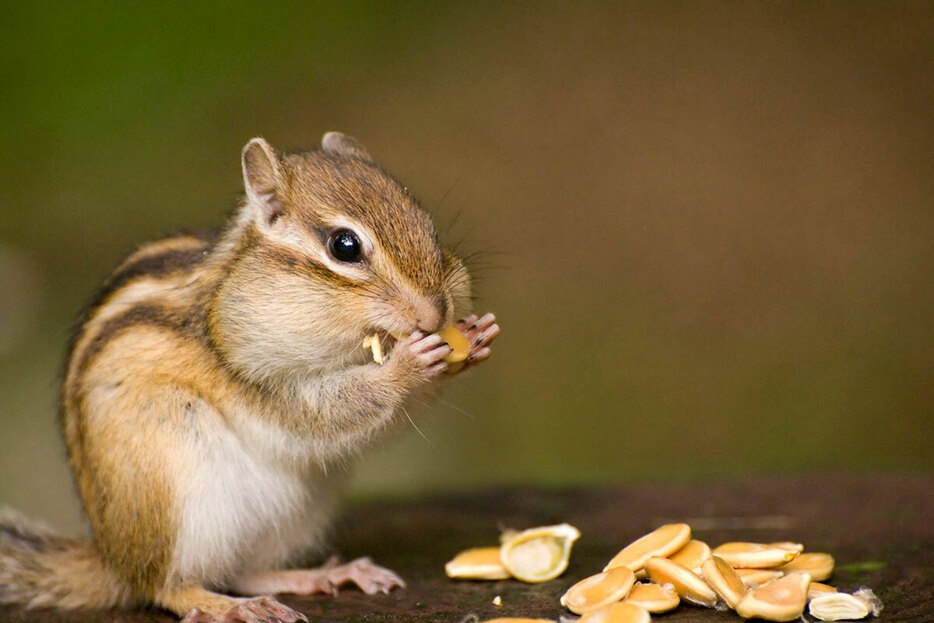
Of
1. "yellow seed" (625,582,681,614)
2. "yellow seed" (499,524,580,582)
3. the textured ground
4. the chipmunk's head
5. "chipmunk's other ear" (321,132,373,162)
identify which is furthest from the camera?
"chipmunk's other ear" (321,132,373,162)

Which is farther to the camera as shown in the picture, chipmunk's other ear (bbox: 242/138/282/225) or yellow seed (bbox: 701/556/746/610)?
chipmunk's other ear (bbox: 242/138/282/225)

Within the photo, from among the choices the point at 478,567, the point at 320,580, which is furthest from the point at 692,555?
the point at 320,580

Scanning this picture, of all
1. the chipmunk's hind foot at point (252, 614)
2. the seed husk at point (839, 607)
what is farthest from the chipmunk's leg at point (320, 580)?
the seed husk at point (839, 607)

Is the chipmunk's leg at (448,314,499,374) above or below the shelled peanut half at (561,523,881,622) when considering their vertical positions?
above

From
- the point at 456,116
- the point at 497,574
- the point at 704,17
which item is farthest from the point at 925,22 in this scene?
the point at 497,574

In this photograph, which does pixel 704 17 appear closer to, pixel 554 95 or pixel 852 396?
pixel 554 95

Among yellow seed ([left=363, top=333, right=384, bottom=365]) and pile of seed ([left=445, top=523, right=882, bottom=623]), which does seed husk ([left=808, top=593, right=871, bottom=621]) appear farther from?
yellow seed ([left=363, top=333, right=384, bottom=365])

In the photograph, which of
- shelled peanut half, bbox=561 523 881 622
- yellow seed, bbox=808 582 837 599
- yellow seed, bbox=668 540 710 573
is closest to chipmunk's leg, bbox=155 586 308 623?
shelled peanut half, bbox=561 523 881 622
